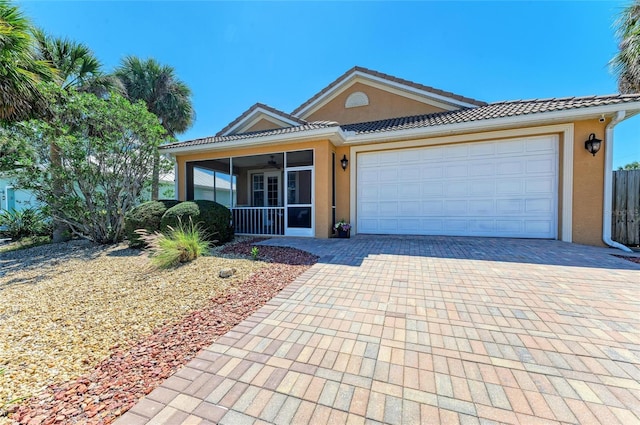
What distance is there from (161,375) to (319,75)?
12.9m

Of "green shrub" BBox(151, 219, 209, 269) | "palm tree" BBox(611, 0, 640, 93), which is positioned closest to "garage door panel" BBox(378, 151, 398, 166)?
"palm tree" BBox(611, 0, 640, 93)

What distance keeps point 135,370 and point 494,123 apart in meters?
8.69

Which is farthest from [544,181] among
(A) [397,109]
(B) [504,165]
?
(A) [397,109]

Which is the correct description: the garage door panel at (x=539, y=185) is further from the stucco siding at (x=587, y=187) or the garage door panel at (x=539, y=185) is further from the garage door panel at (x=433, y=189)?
the garage door panel at (x=433, y=189)

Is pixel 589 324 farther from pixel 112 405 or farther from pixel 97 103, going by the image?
pixel 97 103

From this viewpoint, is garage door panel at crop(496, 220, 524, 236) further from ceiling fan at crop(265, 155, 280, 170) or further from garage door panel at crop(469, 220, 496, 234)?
ceiling fan at crop(265, 155, 280, 170)

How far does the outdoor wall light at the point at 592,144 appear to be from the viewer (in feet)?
20.5

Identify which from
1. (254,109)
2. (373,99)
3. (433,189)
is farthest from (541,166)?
(254,109)

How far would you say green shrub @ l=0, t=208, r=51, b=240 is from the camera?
392 inches

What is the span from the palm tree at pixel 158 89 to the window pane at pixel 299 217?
9.18m

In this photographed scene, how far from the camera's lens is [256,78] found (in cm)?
1173

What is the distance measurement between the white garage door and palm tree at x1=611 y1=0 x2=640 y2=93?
97.1 inches

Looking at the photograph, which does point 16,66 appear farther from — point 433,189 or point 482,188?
point 482,188

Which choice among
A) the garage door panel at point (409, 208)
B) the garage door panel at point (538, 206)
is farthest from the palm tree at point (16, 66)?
the garage door panel at point (538, 206)
